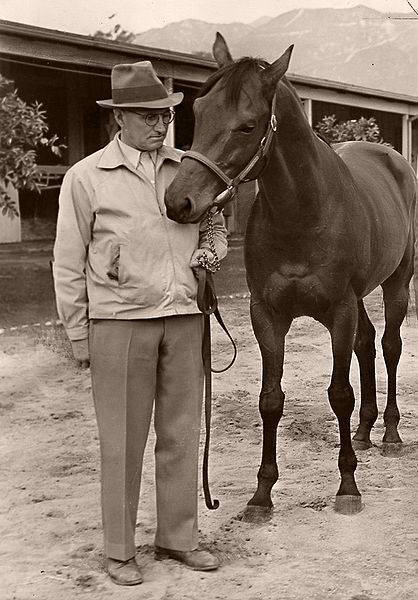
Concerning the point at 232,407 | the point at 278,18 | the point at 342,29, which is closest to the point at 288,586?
the point at 232,407

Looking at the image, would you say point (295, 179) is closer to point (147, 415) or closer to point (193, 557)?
point (147, 415)

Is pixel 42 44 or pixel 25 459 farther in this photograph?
pixel 42 44

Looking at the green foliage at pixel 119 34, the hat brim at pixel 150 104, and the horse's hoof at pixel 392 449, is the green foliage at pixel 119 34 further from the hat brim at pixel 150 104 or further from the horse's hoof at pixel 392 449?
the hat brim at pixel 150 104

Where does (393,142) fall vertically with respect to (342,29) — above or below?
below

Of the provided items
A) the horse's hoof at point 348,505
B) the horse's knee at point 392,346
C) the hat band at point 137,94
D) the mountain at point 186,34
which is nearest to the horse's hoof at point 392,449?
the horse's knee at point 392,346

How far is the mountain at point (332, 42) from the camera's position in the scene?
101062 millimetres

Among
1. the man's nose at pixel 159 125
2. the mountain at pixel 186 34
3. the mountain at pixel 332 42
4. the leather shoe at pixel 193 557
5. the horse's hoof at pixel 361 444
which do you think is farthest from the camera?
the mountain at pixel 186 34

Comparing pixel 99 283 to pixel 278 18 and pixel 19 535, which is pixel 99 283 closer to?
pixel 19 535

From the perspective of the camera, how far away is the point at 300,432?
5.08 meters

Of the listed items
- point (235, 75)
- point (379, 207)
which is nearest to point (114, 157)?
point (235, 75)

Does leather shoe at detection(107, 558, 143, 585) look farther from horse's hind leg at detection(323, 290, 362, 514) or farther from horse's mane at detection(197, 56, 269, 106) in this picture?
horse's mane at detection(197, 56, 269, 106)

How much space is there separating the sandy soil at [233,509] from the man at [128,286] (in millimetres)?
227

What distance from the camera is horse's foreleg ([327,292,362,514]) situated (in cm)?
390

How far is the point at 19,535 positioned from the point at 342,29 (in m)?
148
